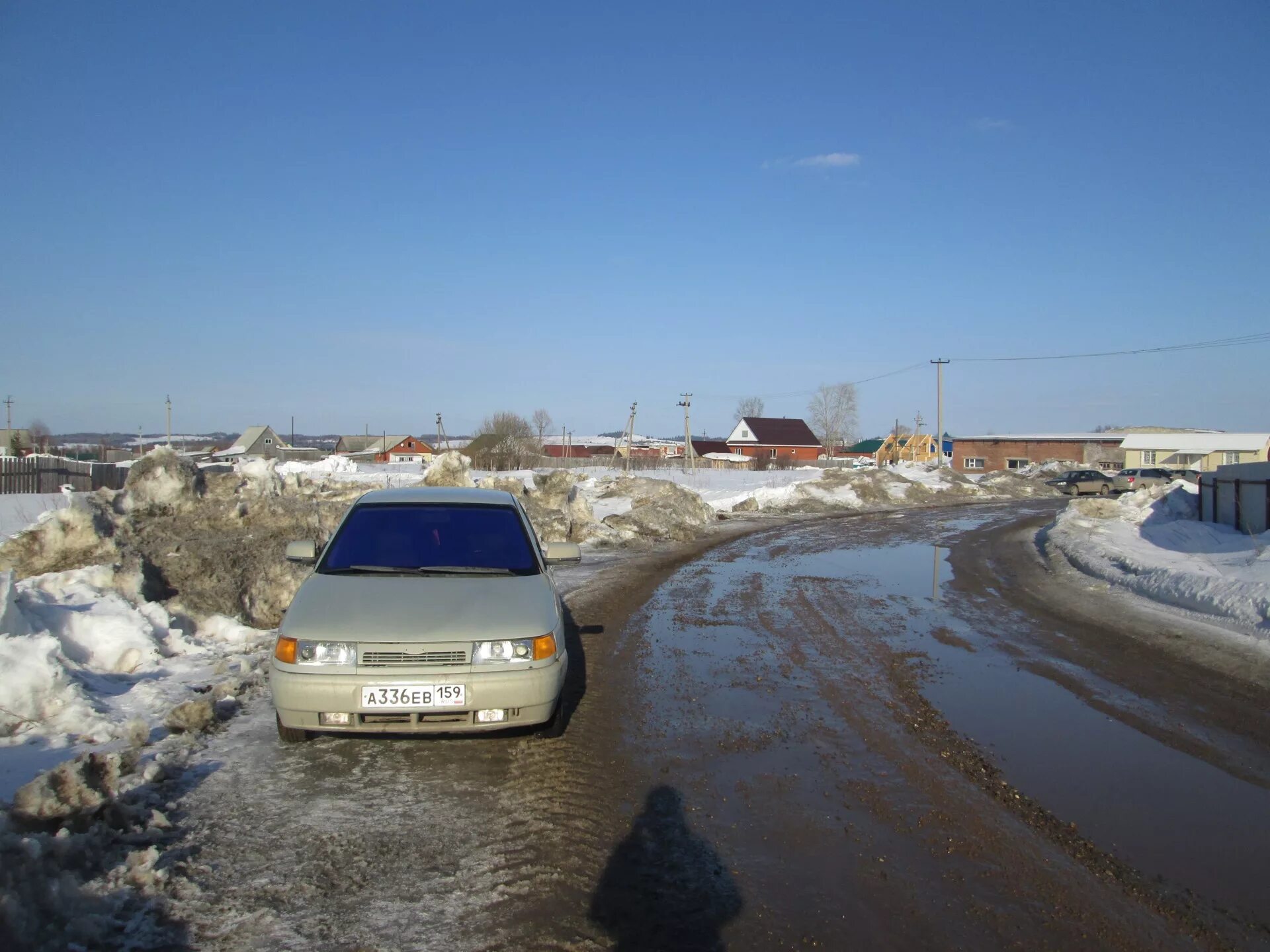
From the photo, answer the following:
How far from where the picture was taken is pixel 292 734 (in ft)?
16.2

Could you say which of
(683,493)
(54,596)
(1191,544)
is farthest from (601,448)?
(54,596)

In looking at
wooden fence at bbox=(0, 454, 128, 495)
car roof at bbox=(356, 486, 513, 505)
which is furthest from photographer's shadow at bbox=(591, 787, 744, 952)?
wooden fence at bbox=(0, 454, 128, 495)

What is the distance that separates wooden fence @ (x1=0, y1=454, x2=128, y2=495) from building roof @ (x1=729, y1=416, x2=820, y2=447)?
74.0m

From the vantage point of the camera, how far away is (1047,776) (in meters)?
4.95

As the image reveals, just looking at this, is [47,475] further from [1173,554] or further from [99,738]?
[1173,554]

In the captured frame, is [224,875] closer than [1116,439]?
Yes

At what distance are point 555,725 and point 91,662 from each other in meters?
3.85

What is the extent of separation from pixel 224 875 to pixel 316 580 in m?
2.25

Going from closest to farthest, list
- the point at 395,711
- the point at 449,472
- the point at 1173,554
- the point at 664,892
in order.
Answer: the point at 664,892, the point at 395,711, the point at 1173,554, the point at 449,472

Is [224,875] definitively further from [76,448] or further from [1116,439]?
[1116,439]

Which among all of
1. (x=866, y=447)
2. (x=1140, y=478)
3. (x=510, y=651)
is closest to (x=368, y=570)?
(x=510, y=651)

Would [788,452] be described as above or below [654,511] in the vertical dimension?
above

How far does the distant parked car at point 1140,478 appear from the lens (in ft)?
141

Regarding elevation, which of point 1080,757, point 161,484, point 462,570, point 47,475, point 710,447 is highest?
point 710,447
